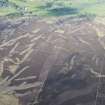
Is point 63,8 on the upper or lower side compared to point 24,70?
upper

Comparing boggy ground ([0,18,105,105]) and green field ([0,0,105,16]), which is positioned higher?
green field ([0,0,105,16])

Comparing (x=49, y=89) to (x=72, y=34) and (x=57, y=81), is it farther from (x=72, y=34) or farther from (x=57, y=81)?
(x=72, y=34)

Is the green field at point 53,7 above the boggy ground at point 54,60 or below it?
above

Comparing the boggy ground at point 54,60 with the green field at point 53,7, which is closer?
the boggy ground at point 54,60

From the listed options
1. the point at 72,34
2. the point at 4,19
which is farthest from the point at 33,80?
the point at 4,19

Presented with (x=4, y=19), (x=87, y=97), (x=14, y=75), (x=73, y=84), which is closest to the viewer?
(x=87, y=97)

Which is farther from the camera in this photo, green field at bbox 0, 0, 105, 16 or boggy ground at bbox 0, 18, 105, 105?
green field at bbox 0, 0, 105, 16
